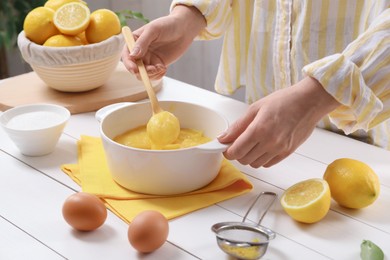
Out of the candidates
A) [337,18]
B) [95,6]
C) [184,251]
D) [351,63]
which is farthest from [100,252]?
[95,6]

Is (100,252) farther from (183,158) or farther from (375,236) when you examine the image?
(375,236)

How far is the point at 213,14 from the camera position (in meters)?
1.41

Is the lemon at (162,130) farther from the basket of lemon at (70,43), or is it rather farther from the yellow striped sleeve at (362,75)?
the basket of lemon at (70,43)

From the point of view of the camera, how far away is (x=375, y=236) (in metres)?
0.96

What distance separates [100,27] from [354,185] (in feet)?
2.57

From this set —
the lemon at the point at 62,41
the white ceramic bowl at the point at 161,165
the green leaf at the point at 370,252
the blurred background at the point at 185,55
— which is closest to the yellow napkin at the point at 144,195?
the white ceramic bowl at the point at 161,165

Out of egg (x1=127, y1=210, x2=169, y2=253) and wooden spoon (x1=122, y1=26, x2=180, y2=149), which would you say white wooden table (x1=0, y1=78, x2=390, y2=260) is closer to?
egg (x1=127, y1=210, x2=169, y2=253)

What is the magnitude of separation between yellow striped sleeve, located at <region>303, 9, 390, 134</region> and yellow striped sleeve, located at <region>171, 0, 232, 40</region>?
448 millimetres

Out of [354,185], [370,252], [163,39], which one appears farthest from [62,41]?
[370,252]

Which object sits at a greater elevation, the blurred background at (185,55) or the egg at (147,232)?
the egg at (147,232)

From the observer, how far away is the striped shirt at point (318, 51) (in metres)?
0.99

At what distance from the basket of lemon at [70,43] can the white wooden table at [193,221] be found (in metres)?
0.28

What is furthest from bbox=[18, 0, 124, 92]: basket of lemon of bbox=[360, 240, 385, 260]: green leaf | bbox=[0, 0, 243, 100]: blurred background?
bbox=[0, 0, 243, 100]: blurred background

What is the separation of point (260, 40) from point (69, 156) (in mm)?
550
